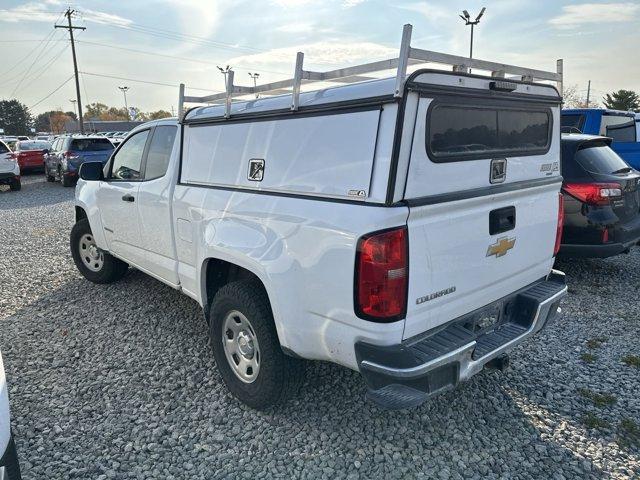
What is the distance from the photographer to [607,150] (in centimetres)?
550

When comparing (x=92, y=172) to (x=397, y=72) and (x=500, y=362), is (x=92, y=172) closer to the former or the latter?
(x=397, y=72)

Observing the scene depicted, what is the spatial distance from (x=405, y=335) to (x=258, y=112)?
5.42ft

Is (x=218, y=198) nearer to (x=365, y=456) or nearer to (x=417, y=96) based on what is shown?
(x=417, y=96)

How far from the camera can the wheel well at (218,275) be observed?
11.2ft

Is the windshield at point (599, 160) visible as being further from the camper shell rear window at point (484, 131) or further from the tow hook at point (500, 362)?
the tow hook at point (500, 362)

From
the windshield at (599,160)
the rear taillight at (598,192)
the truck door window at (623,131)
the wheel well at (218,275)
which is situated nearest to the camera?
the wheel well at (218,275)

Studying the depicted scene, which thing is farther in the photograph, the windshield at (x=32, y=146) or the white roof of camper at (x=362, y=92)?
the windshield at (x=32, y=146)

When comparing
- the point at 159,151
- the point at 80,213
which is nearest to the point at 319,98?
the point at 159,151

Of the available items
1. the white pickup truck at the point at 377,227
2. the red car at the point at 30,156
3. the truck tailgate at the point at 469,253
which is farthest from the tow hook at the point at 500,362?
the red car at the point at 30,156

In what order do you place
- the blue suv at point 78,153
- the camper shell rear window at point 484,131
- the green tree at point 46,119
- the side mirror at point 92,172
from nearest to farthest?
the camper shell rear window at point 484,131, the side mirror at point 92,172, the blue suv at point 78,153, the green tree at point 46,119

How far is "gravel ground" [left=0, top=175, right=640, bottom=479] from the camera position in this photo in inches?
106

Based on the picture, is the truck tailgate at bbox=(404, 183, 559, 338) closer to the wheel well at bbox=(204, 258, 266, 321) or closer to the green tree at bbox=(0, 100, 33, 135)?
the wheel well at bbox=(204, 258, 266, 321)

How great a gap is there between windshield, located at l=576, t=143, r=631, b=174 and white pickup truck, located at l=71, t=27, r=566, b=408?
84.1 inches

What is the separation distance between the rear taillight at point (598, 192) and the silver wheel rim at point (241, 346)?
4.00 metres
